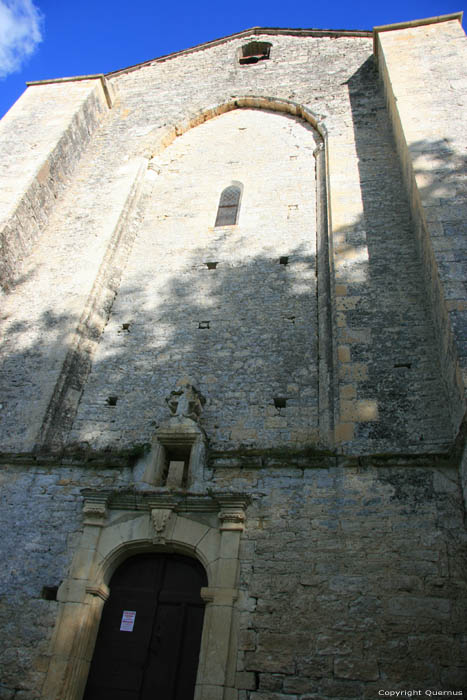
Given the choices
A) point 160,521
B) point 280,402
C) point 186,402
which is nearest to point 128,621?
point 160,521

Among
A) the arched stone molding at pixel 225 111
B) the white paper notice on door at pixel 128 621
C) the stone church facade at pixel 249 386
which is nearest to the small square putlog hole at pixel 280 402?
the stone church facade at pixel 249 386

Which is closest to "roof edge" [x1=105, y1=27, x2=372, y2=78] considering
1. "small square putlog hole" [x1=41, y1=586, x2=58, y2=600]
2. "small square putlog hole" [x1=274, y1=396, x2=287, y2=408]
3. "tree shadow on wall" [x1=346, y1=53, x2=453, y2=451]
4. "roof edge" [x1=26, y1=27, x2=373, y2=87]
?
"roof edge" [x1=26, y1=27, x2=373, y2=87]

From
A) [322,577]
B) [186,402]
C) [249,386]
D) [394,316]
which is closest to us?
[322,577]

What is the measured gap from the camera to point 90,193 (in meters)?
9.41

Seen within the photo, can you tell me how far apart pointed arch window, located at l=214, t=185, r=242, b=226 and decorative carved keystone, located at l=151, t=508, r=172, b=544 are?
4921 millimetres

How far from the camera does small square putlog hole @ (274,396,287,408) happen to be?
6.06 metres

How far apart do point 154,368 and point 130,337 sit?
2.41ft

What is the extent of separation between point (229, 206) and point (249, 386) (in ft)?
12.5

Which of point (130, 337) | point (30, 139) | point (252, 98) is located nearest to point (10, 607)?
point (130, 337)

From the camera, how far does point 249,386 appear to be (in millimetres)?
6312

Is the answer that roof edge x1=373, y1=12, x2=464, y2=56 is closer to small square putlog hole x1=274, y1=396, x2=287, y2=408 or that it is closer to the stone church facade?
the stone church facade

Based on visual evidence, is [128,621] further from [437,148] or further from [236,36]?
[236,36]

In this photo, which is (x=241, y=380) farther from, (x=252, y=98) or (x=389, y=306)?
(x=252, y=98)

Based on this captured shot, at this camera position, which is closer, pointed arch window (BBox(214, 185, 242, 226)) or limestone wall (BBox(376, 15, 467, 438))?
limestone wall (BBox(376, 15, 467, 438))
